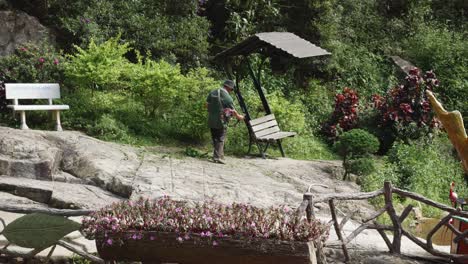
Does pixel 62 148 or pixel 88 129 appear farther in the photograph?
pixel 88 129

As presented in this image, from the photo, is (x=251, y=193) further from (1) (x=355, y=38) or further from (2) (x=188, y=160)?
(1) (x=355, y=38)

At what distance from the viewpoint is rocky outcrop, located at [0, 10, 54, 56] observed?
15.6 metres

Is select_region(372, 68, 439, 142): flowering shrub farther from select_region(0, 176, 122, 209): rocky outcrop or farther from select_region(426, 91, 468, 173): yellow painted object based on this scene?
select_region(426, 91, 468, 173): yellow painted object

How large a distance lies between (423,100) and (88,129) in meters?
6.85

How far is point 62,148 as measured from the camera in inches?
440

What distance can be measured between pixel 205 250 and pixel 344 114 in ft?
37.7

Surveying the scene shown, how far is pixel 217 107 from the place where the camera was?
39.9ft

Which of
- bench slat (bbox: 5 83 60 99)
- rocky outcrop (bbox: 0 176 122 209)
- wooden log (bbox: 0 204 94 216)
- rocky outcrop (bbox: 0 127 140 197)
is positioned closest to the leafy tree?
bench slat (bbox: 5 83 60 99)

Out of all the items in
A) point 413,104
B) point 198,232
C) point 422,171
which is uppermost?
point 198,232

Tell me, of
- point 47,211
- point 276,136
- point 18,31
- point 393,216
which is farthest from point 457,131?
point 18,31

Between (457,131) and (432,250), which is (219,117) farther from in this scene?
(457,131)

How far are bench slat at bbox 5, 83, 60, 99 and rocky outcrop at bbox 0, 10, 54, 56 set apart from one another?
2.80 m

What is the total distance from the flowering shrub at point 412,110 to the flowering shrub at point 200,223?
33.4 feet

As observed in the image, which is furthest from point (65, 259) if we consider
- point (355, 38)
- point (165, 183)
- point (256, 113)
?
point (355, 38)
